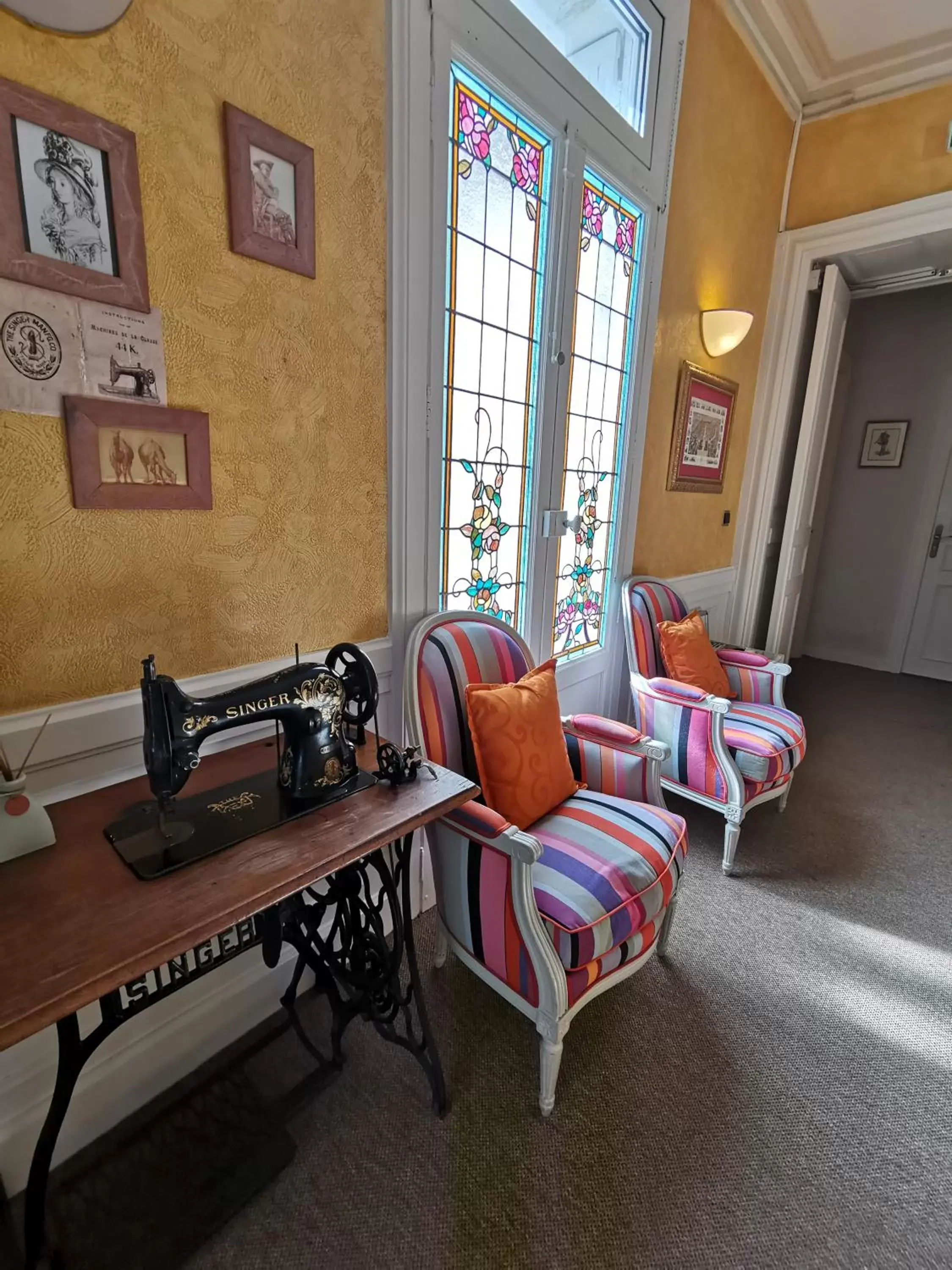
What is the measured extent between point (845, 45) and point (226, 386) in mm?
3554

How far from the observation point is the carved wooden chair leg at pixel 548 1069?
1.24 m

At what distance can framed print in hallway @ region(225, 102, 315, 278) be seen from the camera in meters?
1.08

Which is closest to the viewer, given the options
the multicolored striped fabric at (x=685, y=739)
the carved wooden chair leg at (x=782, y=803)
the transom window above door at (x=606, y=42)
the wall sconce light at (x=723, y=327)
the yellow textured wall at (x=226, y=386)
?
the yellow textured wall at (x=226, y=386)

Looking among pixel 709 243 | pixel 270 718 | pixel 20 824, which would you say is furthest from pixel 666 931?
pixel 709 243

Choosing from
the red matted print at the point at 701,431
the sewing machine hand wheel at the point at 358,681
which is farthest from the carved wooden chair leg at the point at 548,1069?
the red matted print at the point at 701,431

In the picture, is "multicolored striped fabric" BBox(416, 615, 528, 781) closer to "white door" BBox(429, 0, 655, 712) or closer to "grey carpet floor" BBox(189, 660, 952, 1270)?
"white door" BBox(429, 0, 655, 712)

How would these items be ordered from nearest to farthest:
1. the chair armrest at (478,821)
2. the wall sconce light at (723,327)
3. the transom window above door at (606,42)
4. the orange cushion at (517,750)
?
the chair armrest at (478,821)
the orange cushion at (517,750)
the transom window above door at (606,42)
the wall sconce light at (723,327)

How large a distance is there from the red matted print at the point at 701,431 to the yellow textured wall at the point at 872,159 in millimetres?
1083

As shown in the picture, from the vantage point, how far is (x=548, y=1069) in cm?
125

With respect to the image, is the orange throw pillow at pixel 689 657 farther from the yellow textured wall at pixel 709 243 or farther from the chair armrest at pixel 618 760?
the chair armrest at pixel 618 760

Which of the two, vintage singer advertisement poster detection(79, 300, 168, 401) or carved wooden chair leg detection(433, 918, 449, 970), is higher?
vintage singer advertisement poster detection(79, 300, 168, 401)

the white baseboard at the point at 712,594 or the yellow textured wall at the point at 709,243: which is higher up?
the yellow textured wall at the point at 709,243

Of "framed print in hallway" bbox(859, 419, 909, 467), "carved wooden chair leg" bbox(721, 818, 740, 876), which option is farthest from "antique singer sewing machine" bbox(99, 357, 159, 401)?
"framed print in hallway" bbox(859, 419, 909, 467)

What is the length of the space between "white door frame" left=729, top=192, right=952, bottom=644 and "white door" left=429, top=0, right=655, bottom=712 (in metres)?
1.50
